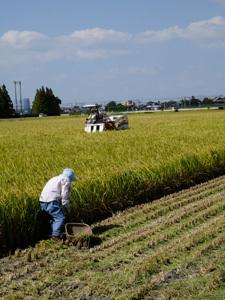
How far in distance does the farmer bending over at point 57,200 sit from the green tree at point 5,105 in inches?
2936

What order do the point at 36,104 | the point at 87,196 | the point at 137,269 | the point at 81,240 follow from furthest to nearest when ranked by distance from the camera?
the point at 36,104 → the point at 87,196 → the point at 81,240 → the point at 137,269

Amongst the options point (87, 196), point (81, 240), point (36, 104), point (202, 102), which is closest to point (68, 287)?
point (81, 240)

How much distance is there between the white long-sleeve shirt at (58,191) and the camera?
6.73m

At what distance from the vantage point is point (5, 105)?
8038 centimetres

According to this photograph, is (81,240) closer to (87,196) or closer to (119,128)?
(87,196)

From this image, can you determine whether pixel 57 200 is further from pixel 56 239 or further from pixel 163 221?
pixel 163 221

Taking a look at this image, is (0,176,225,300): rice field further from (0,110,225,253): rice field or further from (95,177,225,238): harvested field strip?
(0,110,225,253): rice field

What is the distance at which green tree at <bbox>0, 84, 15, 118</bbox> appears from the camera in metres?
79.6

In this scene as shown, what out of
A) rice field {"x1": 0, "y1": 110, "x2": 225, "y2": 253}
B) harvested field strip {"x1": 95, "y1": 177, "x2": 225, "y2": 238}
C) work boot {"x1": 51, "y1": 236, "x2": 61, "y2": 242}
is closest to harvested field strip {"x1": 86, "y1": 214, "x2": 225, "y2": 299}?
harvested field strip {"x1": 95, "y1": 177, "x2": 225, "y2": 238}

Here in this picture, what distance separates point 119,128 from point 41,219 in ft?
63.9

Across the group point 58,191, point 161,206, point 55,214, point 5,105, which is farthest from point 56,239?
point 5,105

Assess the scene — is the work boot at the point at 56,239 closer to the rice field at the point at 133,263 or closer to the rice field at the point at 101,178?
the rice field at the point at 133,263

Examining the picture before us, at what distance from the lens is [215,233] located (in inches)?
255

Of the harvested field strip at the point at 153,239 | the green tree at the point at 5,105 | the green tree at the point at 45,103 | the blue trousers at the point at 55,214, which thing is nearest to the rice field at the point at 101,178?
the blue trousers at the point at 55,214
